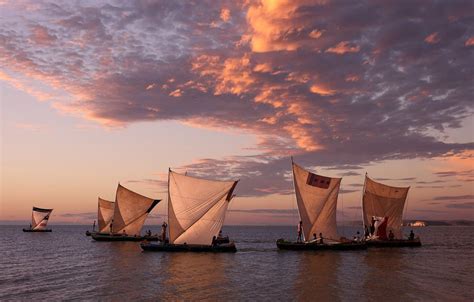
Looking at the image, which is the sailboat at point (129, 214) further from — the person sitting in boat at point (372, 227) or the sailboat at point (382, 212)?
the person sitting in boat at point (372, 227)

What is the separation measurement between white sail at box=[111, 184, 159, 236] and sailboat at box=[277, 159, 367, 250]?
120ft

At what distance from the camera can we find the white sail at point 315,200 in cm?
7194

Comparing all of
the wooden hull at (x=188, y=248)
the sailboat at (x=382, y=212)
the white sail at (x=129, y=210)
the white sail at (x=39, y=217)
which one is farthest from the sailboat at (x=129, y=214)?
the white sail at (x=39, y=217)

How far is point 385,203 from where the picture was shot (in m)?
85.4

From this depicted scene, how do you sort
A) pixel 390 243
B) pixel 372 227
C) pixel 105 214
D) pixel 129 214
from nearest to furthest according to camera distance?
pixel 390 243
pixel 372 227
pixel 129 214
pixel 105 214

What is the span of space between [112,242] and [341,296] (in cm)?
7177

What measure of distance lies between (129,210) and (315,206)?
42.2 meters

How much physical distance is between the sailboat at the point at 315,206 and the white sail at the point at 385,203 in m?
12.9

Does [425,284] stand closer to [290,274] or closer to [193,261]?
[290,274]

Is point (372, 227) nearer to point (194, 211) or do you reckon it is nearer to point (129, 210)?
point (194, 211)

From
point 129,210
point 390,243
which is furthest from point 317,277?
point 129,210

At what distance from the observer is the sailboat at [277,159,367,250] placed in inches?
2832

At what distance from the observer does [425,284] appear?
149 ft

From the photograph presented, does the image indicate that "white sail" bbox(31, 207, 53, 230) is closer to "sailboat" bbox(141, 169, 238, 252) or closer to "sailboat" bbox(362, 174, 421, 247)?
"sailboat" bbox(141, 169, 238, 252)
